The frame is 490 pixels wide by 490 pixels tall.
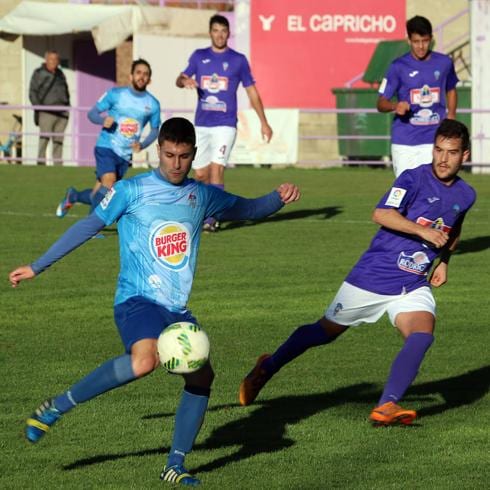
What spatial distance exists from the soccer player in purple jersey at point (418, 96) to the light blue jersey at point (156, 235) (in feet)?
26.4

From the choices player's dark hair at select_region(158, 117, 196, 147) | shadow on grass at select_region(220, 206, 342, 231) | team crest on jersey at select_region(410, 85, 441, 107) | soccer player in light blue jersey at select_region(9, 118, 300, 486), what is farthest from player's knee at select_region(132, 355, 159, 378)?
shadow on grass at select_region(220, 206, 342, 231)

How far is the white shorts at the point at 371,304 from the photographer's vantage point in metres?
7.93

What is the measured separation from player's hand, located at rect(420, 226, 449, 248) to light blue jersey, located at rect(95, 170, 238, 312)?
1.32 metres

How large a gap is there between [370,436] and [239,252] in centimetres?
826

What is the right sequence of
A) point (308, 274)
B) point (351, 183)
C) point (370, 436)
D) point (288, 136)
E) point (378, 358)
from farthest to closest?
point (288, 136) < point (351, 183) < point (308, 274) < point (378, 358) < point (370, 436)

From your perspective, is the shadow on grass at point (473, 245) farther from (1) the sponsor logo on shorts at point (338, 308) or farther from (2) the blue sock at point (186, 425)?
(2) the blue sock at point (186, 425)

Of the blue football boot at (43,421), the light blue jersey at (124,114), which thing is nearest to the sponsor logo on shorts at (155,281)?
the blue football boot at (43,421)

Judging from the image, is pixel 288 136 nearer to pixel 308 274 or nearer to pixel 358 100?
pixel 358 100

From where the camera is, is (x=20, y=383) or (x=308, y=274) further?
(x=308, y=274)

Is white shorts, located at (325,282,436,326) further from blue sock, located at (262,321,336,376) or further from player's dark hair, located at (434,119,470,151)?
player's dark hair, located at (434,119,470,151)

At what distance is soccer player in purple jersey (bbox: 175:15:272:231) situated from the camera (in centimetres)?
1762

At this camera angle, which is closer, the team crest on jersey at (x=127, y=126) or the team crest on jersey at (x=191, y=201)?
the team crest on jersey at (x=191, y=201)

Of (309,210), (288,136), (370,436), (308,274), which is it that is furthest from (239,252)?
(288,136)

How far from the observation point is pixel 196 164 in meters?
17.9
